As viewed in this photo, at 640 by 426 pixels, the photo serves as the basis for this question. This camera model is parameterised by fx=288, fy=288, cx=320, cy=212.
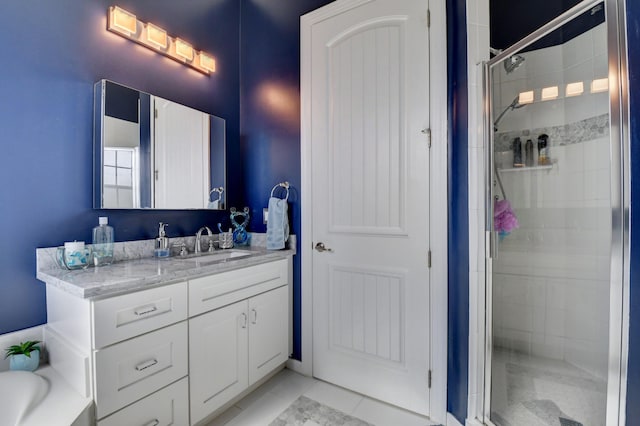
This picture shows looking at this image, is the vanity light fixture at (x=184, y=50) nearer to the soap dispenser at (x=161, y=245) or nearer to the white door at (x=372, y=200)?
the white door at (x=372, y=200)

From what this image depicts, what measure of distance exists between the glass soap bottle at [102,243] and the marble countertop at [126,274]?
55 millimetres

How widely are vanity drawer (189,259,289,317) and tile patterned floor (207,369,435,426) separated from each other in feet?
2.14

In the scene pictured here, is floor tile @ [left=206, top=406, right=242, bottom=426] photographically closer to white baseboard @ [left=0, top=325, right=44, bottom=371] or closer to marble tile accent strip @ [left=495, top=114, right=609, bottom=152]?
white baseboard @ [left=0, top=325, right=44, bottom=371]

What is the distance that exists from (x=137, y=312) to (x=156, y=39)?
162 centimetres

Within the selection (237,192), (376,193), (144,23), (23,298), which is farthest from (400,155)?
(23,298)

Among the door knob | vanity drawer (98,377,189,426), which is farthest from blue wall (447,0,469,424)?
vanity drawer (98,377,189,426)

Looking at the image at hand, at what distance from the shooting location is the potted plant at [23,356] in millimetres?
1219

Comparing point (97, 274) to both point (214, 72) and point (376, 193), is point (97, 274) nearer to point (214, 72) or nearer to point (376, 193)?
point (376, 193)

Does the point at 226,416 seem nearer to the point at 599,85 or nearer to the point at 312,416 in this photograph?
the point at 312,416

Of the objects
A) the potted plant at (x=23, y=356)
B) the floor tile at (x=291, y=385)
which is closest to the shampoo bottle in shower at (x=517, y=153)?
the floor tile at (x=291, y=385)

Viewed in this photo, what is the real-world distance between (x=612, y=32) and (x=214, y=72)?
86.8 inches

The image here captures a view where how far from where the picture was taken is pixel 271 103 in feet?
7.25

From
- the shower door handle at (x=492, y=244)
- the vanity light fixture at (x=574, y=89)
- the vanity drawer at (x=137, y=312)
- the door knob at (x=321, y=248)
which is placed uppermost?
the vanity light fixture at (x=574, y=89)

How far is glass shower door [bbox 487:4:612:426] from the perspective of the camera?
1.31m
